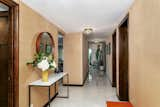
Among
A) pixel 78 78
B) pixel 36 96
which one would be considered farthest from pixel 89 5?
pixel 78 78

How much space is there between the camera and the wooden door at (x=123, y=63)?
155 inches

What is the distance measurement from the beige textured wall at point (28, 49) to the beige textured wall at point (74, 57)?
2.57m

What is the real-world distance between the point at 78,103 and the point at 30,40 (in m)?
2.04

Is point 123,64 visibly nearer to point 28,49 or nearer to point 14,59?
point 28,49

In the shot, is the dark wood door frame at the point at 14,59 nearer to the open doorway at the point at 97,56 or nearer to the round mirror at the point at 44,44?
the round mirror at the point at 44,44

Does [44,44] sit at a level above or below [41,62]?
above

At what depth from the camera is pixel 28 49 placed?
109 inches

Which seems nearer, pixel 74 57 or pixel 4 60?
Answer: pixel 4 60

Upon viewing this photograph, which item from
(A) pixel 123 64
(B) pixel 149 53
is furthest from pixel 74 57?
(B) pixel 149 53

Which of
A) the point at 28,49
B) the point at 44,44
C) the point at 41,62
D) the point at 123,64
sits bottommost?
the point at 123,64

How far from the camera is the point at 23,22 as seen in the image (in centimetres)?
256

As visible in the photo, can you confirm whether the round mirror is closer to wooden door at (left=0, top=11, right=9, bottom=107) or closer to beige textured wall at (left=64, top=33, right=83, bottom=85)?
wooden door at (left=0, top=11, right=9, bottom=107)

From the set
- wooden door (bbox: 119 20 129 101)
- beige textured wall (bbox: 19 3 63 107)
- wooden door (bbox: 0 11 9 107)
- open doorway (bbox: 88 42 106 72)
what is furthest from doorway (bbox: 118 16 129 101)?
open doorway (bbox: 88 42 106 72)

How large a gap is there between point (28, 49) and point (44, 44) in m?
0.76
